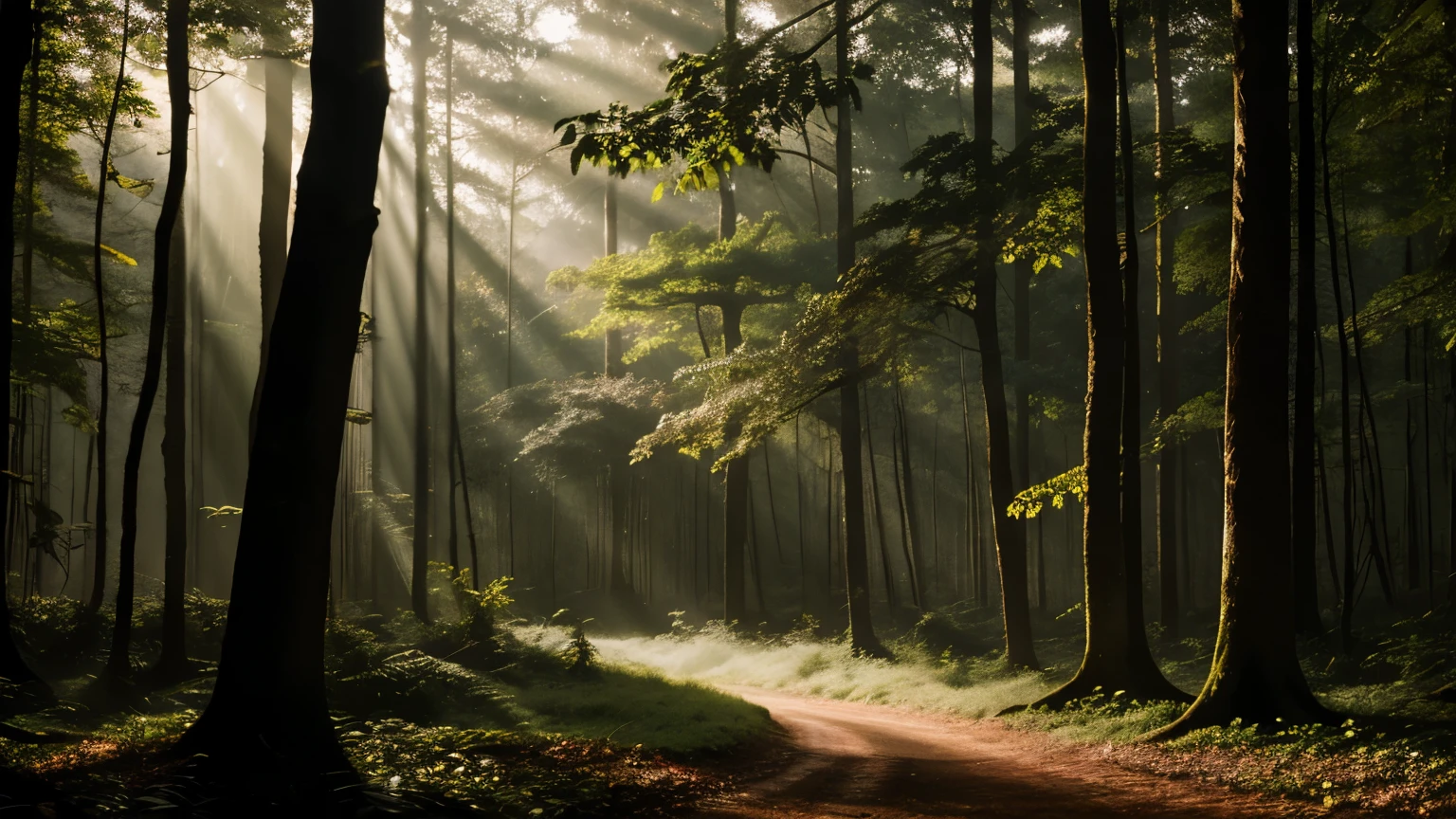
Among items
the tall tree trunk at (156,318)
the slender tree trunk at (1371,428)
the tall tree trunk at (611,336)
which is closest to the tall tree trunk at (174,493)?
the tall tree trunk at (156,318)

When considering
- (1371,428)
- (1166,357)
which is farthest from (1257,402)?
(1166,357)

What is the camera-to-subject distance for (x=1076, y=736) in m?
9.04

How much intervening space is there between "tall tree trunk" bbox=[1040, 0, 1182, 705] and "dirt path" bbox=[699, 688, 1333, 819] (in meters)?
1.76

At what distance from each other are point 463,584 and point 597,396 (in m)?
12.4

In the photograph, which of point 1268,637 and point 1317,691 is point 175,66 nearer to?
point 1268,637

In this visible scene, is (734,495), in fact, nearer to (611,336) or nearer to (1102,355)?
(611,336)

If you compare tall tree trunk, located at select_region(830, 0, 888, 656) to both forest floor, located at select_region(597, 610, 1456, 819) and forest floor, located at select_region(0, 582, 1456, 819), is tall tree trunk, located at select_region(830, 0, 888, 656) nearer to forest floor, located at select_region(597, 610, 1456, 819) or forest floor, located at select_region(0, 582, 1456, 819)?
forest floor, located at select_region(0, 582, 1456, 819)

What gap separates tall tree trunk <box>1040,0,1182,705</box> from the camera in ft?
34.3

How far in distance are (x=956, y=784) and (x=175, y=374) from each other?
481 inches

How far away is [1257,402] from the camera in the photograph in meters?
8.08

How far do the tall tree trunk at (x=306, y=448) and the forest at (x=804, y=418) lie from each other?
0.03m

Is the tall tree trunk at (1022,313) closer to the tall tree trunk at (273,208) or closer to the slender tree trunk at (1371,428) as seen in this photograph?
the slender tree trunk at (1371,428)

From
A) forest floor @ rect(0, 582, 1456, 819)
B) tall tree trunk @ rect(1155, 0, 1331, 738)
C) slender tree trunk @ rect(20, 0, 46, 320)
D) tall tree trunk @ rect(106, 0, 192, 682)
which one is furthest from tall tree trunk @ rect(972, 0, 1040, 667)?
slender tree trunk @ rect(20, 0, 46, 320)

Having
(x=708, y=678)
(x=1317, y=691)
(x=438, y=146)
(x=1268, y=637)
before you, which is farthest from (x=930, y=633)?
(x=438, y=146)
